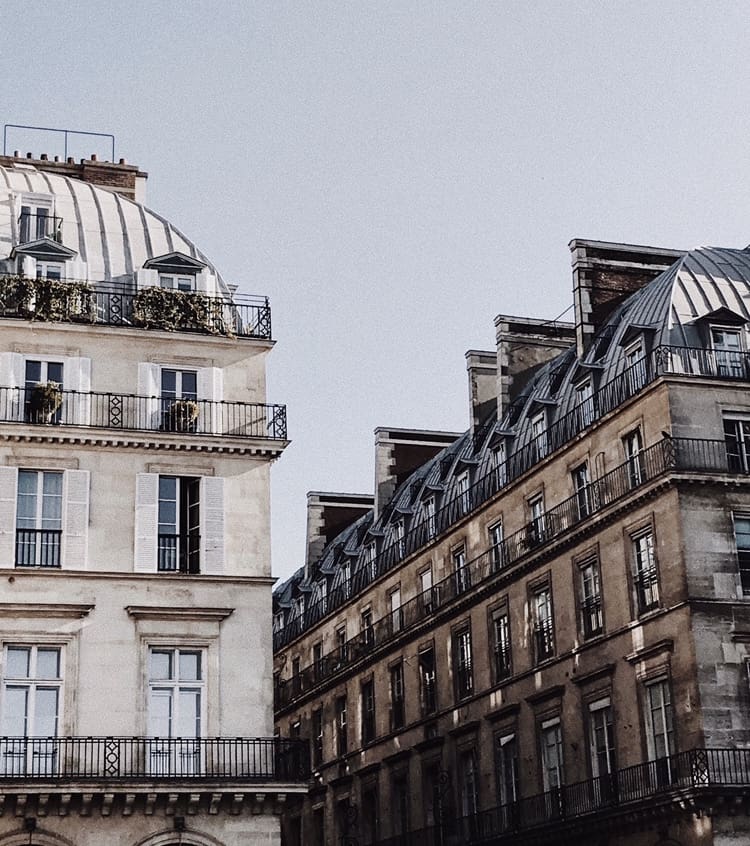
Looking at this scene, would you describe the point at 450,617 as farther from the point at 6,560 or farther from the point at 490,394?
the point at 6,560

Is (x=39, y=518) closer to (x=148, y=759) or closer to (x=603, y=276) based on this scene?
(x=148, y=759)

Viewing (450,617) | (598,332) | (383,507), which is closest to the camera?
(598,332)

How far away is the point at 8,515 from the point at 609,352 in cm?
1876

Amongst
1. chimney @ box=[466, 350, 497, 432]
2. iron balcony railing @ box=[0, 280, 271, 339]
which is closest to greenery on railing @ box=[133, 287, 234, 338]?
iron balcony railing @ box=[0, 280, 271, 339]

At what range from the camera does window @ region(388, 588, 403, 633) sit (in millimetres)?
56203

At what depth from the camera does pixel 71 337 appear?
1435 inches

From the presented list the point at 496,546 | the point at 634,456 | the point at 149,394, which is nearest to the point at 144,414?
the point at 149,394

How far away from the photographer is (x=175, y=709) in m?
34.1

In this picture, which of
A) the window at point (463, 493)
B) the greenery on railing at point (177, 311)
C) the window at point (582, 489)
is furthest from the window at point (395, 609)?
the greenery on railing at point (177, 311)

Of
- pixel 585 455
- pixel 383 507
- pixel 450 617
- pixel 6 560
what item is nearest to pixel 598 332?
pixel 585 455

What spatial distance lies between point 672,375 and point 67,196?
16222mm

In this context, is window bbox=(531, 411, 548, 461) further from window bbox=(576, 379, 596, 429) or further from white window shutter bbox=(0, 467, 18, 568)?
white window shutter bbox=(0, 467, 18, 568)

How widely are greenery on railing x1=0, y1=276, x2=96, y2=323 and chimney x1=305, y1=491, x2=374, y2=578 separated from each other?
34.6m

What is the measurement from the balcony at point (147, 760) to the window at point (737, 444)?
1409 centimetres
